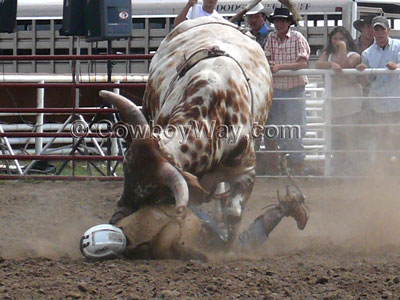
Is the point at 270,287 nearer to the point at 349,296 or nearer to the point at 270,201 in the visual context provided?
the point at 349,296

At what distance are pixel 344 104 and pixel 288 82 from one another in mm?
675

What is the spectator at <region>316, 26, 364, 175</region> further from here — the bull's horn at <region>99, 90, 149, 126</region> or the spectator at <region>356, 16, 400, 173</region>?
the bull's horn at <region>99, 90, 149, 126</region>

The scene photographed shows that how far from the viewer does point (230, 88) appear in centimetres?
518

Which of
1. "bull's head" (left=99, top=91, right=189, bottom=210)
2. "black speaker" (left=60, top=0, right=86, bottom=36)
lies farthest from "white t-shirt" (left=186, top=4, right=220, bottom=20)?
"bull's head" (left=99, top=91, right=189, bottom=210)

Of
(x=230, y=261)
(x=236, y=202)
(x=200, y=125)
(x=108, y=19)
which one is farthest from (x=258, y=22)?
(x=230, y=261)

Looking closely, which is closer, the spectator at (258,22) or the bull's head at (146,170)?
the bull's head at (146,170)

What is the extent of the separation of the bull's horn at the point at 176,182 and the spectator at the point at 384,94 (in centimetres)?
488

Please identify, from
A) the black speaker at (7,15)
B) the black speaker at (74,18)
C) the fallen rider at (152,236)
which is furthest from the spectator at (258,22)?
the fallen rider at (152,236)

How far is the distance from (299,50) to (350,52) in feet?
2.10

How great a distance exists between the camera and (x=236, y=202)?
5238 millimetres

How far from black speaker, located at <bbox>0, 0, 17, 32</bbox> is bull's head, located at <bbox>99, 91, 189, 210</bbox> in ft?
20.6

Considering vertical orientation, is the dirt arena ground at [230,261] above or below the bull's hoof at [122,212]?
below

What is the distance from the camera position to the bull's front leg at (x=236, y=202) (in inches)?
204

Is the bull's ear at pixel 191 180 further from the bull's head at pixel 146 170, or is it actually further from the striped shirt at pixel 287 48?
the striped shirt at pixel 287 48
